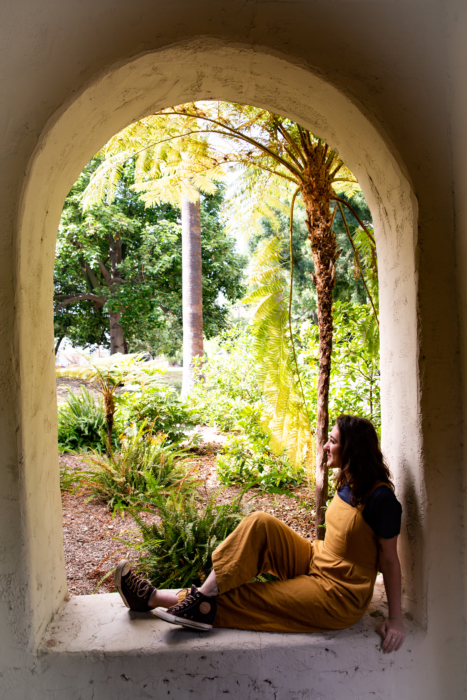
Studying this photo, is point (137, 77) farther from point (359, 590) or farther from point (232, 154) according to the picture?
point (359, 590)

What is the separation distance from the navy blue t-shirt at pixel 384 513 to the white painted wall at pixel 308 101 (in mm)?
83

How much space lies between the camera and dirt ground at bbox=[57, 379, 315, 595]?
9.96ft

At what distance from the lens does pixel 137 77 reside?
5.75 ft

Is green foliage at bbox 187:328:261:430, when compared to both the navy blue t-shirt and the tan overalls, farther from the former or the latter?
the navy blue t-shirt

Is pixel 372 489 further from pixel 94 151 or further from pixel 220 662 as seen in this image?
pixel 94 151

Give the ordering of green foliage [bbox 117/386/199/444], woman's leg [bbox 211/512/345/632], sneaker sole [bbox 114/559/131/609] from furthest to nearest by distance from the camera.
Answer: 1. green foliage [bbox 117/386/199/444]
2. sneaker sole [bbox 114/559/131/609]
3. woman's leg [bbox 211/512/345/632]

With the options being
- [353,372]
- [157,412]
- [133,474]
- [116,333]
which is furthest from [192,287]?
[116,333]

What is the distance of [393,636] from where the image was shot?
173 cm

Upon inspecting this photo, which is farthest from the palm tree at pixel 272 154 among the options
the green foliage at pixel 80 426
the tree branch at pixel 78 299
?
the tree branch at pixel 78 299

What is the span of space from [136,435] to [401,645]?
139 inches

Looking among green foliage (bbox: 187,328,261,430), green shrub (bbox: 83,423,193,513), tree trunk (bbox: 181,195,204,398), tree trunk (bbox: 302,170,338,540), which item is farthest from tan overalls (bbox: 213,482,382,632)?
tree trunk (bbox: 181,195,204,398)

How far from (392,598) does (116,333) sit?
12.2 meters

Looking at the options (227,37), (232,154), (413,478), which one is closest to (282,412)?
(413,478)

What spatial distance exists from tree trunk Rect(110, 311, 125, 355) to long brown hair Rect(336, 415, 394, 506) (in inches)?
461
